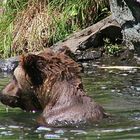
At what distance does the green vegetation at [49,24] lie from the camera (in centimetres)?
1551

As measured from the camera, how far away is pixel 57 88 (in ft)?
23.0

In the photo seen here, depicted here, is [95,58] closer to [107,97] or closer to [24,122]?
[107,97]

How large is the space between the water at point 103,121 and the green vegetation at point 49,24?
453 cm

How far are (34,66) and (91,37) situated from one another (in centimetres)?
739

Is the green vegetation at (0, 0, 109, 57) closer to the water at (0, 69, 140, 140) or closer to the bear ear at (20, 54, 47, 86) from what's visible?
the water at (0, 69, 140, 140)

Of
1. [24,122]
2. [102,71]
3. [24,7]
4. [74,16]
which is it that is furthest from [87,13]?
[24,122]

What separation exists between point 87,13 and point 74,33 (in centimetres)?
90

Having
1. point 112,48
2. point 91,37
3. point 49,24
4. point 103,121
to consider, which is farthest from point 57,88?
point 49,24

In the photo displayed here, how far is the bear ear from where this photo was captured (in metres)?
7.02

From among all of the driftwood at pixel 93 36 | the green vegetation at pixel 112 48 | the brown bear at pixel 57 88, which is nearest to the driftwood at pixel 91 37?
the driftwood at pixel 93 36

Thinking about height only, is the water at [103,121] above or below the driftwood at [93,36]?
below

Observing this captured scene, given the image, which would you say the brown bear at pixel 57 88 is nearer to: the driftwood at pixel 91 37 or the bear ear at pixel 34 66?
the bear ear at pixel 34 66

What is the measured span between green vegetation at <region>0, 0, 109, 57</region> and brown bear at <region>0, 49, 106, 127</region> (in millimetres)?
8114

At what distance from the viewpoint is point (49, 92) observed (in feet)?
23.2
